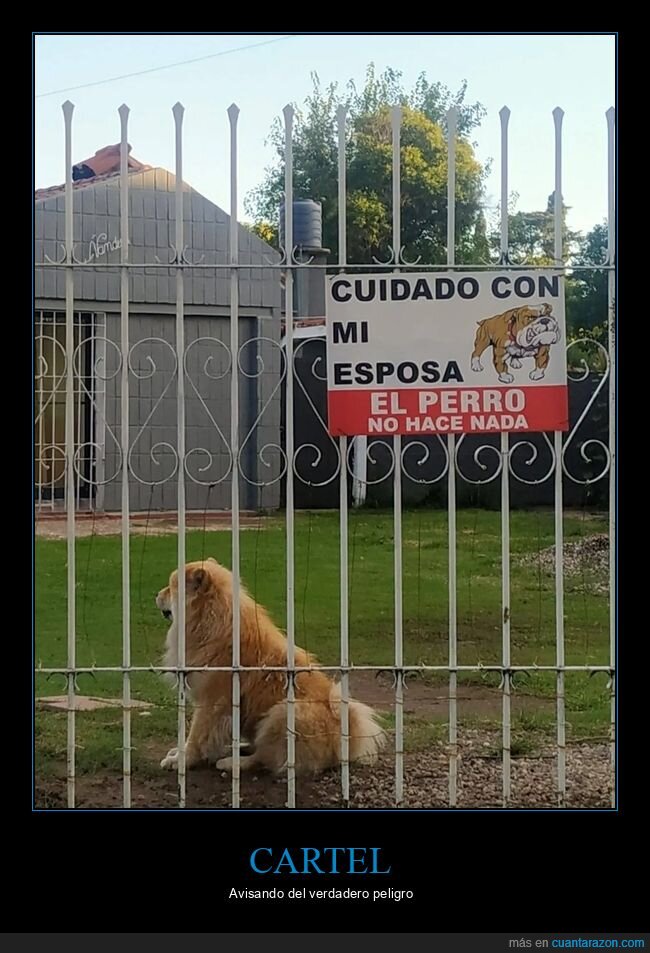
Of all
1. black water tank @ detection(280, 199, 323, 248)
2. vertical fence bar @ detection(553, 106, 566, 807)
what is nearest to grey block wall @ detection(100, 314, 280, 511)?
black water tank @ detection(280, 199, 323, 248)

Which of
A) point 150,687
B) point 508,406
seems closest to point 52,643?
point 150,687

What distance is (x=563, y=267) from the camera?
11.9ft

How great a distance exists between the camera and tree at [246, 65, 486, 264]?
14.9 m

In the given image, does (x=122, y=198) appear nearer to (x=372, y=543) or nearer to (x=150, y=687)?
(x=150, y=687)

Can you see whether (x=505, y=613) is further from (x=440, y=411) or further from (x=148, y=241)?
(x=148, y=241)

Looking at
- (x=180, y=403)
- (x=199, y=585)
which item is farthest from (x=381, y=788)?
(x=180, y=403)

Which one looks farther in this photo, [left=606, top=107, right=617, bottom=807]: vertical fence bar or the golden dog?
the golden dog

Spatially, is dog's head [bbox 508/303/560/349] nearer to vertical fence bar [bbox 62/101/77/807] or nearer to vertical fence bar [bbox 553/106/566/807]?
vertical fence bar [bbox 553/106/566/807]

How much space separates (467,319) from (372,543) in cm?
426

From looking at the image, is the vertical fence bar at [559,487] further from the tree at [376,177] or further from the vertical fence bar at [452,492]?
the tree at [376,177]

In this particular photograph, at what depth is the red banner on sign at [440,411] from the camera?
3.61m

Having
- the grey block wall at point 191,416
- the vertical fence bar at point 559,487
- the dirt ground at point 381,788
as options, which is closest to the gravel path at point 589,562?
the grey block wall at point 191,416

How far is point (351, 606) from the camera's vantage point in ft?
23.2

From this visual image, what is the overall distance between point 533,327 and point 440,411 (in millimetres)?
456
